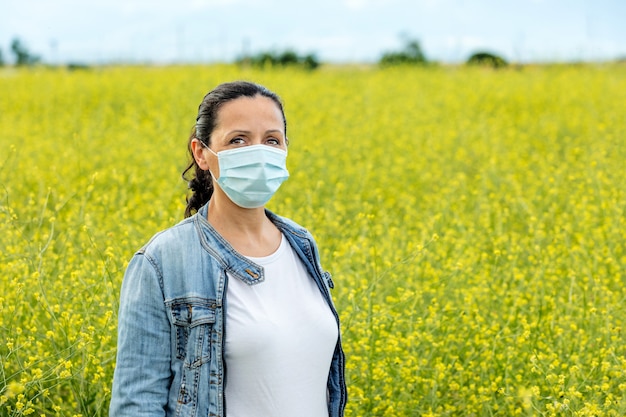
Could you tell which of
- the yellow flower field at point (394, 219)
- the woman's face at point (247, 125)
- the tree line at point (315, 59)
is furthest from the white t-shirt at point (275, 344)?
the tree line at point (315, 59)

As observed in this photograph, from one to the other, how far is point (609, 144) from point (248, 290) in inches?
320

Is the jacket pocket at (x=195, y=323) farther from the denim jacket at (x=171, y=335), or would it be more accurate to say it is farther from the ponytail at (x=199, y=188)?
the ponytail at (x=199, y=188)

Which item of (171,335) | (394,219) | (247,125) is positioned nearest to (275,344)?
(171,335)

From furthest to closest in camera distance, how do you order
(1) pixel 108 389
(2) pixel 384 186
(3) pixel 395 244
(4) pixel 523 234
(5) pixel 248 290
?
(2) pixel 384 186 < (4) pixel 523 234 < (3) pixel 395 244 < (1) pixel 108 389 < (5) pixel 248 290

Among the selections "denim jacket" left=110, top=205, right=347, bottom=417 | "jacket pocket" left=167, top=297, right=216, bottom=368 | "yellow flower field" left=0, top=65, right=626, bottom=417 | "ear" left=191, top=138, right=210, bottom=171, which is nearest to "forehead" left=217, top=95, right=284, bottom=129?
"ear" left=191, top=138, right=210, bottom=171

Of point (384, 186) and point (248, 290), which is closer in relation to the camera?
point (248, 290)

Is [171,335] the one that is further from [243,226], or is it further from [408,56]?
[408,56]

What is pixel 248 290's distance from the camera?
2.30m

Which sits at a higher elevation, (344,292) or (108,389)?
(344,292)

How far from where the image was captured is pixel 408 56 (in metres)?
21.3

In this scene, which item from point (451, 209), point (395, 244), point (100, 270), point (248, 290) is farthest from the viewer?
point (451, 209)

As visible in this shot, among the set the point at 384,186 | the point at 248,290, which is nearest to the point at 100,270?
the point at 248,290

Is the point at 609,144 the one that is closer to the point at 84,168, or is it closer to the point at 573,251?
the point at 573,251

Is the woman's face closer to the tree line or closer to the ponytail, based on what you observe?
the ponytail
